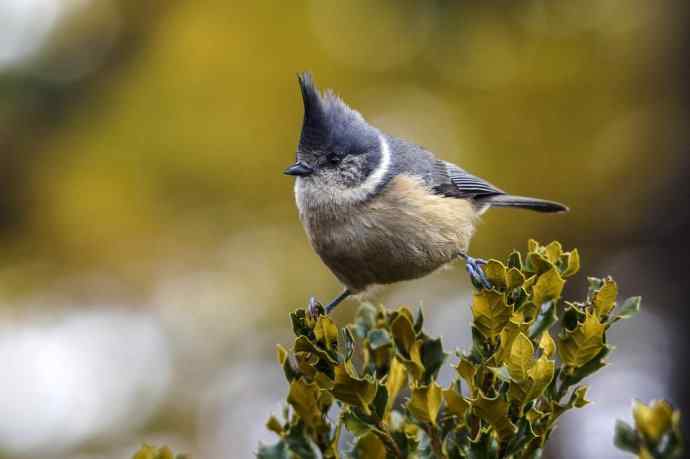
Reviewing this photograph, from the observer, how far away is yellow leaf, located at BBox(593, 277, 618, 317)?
1804 mm

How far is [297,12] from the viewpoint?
4.60 meters

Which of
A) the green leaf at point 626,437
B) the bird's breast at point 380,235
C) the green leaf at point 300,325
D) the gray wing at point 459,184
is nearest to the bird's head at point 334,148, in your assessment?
the bird's breast at point 380,235

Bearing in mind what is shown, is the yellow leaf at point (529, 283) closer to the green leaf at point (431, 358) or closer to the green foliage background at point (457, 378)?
the green foliage background at point (457, 378)

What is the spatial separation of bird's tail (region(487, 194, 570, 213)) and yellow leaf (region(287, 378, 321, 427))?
2.18 m

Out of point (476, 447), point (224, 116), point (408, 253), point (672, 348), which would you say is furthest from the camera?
point (672, 348)

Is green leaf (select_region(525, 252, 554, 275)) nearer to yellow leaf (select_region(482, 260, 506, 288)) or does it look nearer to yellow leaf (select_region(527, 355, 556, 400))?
yellow leaf (select_region(482, 260, 506, 288))

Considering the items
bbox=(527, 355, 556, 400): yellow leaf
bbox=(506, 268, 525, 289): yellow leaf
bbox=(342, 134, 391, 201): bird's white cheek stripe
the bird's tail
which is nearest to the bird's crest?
bbox=(342, 134, 391, 201): bird's white cheek stripe

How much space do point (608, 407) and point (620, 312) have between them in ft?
10.7

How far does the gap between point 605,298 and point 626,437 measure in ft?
1.06

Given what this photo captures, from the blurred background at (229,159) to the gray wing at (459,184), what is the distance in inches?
24.6

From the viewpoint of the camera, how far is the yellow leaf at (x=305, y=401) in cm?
174

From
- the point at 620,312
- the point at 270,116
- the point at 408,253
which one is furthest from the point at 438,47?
the point at 620,312

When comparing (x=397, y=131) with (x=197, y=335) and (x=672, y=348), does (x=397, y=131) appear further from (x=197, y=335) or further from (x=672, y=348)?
(x=672, y=348)

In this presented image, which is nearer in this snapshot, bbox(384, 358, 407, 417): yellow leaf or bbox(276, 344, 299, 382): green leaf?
bbox(276, 344, 299, 382): green leaf
